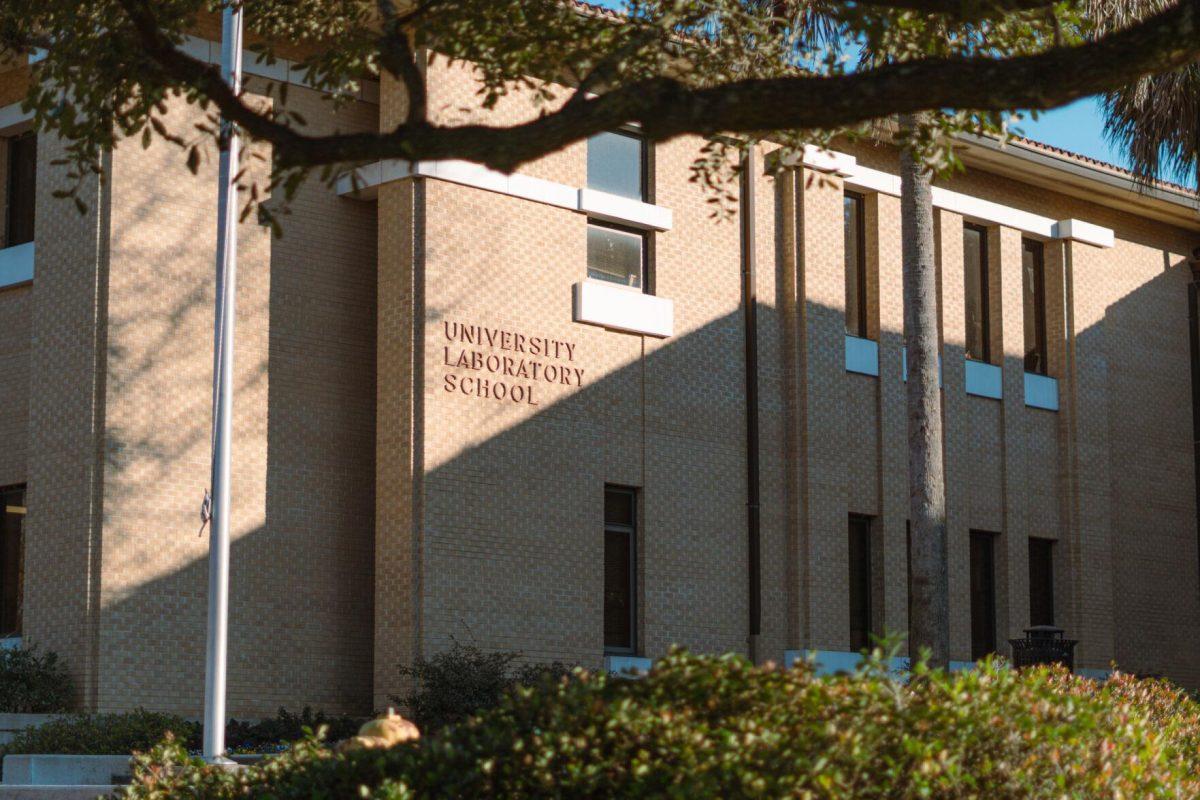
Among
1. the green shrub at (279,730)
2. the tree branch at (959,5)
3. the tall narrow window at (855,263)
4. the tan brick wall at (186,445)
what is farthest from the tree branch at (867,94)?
the tall narrow window at (855,263)

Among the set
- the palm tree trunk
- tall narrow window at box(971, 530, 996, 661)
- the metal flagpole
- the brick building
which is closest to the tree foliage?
the metal flagpole

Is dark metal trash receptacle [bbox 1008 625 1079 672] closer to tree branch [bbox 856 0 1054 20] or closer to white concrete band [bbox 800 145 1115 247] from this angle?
white concrete band [bbox 800 145 1115 247]

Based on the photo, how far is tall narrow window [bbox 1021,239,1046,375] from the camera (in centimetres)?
3216

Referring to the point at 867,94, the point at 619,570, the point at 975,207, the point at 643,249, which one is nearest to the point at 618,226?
the point at 643,249

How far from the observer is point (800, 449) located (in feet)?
90.1

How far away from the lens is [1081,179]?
31781 mm

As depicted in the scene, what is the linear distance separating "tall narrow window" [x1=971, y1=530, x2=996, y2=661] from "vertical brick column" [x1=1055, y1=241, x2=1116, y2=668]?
1542mm

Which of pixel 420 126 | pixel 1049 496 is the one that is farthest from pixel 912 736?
pixel 1049 496

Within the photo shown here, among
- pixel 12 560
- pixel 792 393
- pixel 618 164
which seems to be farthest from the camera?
pixel 792 393

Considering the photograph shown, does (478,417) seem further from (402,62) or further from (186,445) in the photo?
(402,62)

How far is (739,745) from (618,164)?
1834 centimetres

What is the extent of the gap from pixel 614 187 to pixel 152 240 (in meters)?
6.72

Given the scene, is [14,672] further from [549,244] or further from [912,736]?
[912,736]

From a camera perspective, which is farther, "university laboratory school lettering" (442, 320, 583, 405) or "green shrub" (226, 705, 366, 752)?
"university laboratory school lettering" (442, 320, 583, 405)
